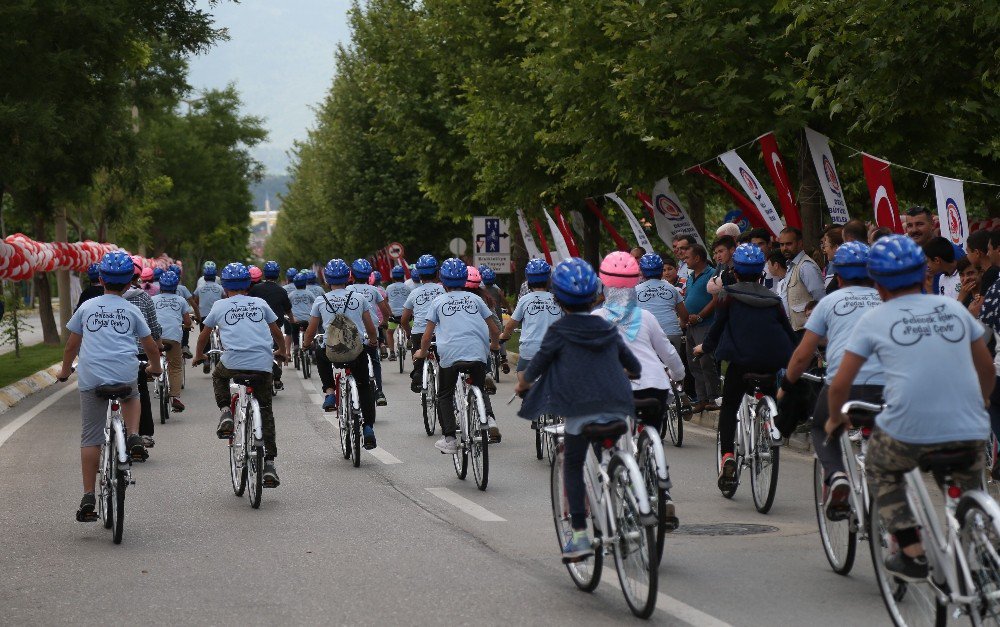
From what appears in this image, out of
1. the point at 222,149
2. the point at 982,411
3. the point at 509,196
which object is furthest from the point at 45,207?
the point at 222,149

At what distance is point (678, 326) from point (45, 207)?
1952 cm

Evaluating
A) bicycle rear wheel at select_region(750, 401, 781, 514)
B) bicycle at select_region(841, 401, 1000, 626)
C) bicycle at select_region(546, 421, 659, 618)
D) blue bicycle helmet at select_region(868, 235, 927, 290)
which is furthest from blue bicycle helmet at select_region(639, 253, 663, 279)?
blue bicycle helmet at select_region(868, 235, 927, 290)

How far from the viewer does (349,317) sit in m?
13.1

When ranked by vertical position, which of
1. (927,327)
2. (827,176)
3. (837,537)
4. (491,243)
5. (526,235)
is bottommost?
(837,537)

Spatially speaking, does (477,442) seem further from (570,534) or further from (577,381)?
(577,381)

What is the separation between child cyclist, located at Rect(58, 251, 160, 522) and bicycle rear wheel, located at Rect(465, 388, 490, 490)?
2.69 m

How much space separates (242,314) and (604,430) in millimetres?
4756

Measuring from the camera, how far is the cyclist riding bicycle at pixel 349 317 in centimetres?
1307

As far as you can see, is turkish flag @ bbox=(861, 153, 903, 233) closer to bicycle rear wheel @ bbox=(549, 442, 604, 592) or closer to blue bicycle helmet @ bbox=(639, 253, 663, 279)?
blue bicycle helmet @ bbox=(639, 253, 663, 279)

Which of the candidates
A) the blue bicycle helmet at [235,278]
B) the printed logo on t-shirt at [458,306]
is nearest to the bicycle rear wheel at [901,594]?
the printed logo on t-shirt at [458,306]

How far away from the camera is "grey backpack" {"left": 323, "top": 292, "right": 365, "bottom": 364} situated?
12.8 meters

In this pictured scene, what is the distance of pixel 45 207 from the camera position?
3094 cm

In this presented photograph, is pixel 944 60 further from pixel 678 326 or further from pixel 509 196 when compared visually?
pixel 509 196

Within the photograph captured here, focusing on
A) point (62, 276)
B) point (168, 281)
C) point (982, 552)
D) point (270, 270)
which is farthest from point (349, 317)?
point (62, 276)
